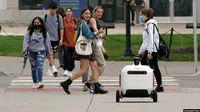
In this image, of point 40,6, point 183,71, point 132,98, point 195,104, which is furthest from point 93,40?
point 40,6

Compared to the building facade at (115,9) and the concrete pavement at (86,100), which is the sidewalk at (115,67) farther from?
the building facade at (115,9)

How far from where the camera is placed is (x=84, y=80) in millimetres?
14273

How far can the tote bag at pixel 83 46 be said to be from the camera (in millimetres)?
13320

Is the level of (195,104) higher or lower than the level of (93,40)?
lower

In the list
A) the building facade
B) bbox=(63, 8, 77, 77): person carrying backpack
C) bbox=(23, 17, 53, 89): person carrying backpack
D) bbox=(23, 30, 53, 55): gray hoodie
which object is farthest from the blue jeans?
the building facade

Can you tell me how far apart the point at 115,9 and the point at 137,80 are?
2759 cm

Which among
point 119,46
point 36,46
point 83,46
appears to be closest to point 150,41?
point 83,46

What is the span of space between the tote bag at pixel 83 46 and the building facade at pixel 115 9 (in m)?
24.4

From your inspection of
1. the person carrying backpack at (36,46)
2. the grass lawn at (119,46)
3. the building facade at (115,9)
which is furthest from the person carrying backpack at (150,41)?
the building facade at (115,9)

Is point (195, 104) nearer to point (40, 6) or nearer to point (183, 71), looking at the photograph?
point (183, 71)

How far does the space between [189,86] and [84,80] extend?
8.35ft

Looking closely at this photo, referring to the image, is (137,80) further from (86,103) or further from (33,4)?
(33,4)

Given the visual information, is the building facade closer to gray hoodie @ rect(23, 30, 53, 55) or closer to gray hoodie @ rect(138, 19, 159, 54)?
gray hoodie @ rect(23, 30, 53, 55)

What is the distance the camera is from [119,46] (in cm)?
2447
